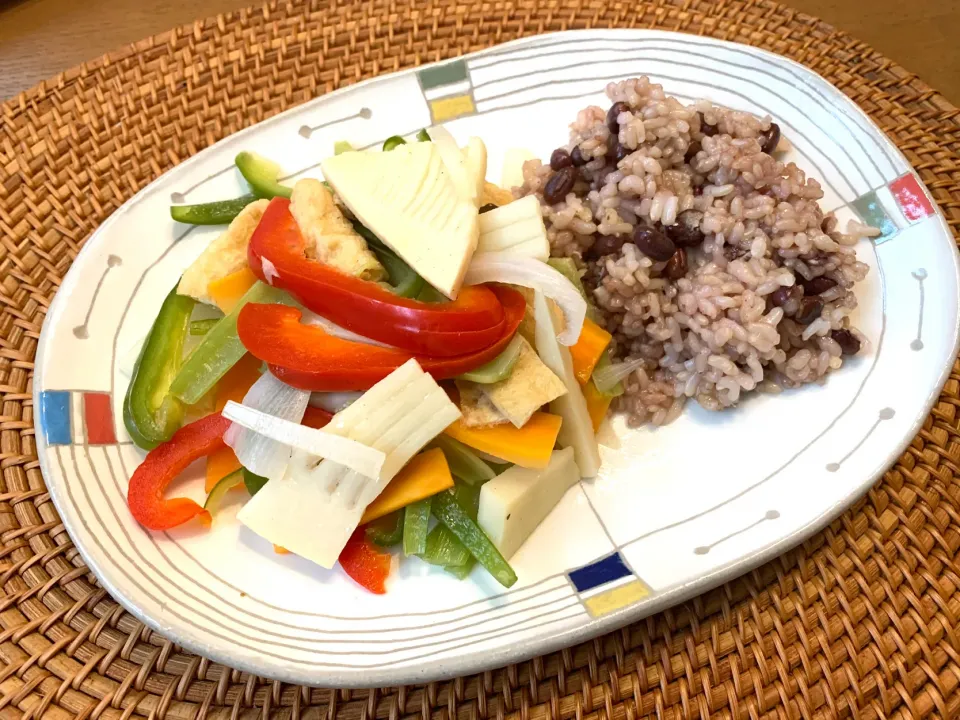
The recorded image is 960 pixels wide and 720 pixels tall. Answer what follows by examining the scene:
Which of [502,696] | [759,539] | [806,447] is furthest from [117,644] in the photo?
[806,447]

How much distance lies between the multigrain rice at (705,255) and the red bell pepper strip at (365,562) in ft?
2.68

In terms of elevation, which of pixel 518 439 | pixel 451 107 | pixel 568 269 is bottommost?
pixel 518 439

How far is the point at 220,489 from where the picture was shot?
1875 mm

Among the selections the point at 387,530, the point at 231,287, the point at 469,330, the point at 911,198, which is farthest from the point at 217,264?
the point at 911,198

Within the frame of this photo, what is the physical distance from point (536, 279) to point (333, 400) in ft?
2.05

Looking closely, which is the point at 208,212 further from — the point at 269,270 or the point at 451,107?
the point at 451,107

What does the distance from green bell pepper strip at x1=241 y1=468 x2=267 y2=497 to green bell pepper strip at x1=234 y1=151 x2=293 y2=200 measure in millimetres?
981

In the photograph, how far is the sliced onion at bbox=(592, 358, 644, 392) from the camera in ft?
6.59

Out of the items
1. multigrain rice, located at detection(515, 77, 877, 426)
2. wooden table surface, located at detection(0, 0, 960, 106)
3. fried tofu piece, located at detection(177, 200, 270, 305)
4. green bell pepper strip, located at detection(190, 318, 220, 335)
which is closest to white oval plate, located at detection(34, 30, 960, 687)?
multigrain rice, located at detection(515, 77, 877, 426)

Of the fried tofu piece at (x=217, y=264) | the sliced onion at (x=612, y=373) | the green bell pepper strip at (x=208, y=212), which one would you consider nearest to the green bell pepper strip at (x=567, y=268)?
the sliced onion at (x=612, y=373)

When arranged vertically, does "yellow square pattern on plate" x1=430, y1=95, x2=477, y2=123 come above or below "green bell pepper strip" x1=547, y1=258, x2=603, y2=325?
above

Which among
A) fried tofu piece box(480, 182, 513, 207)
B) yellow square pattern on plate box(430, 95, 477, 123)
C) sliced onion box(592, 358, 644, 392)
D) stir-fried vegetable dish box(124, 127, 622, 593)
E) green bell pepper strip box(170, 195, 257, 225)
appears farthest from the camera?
yellow square pattern on plate box(430, 95, 477, 123)

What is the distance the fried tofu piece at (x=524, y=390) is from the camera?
1.74 m

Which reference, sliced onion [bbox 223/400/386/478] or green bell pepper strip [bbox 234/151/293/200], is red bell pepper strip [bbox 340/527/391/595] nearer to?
sliced onion [bbox 223/400/386/478]
